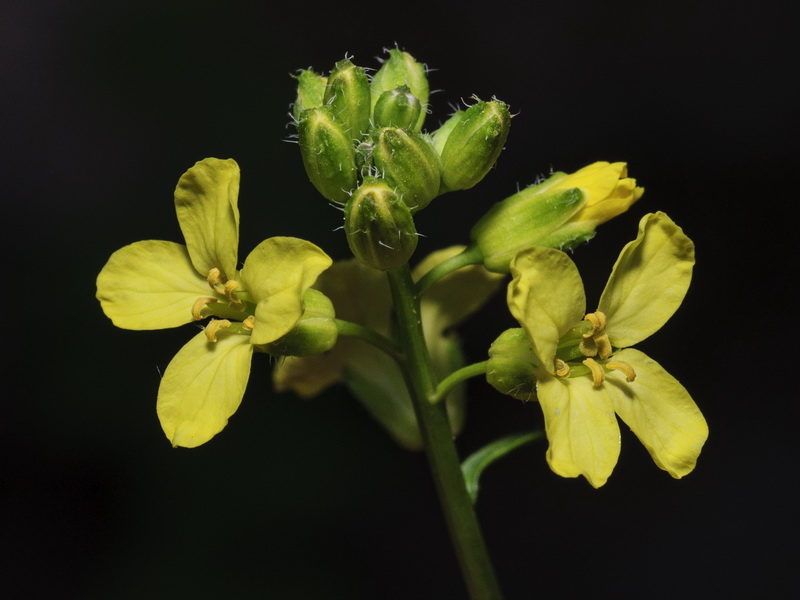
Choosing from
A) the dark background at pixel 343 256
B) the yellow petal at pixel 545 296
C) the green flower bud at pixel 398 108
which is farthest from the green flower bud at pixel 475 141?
the dark background at pixel 343 256

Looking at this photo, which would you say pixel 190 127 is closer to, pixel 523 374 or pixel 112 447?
pixel 112 447

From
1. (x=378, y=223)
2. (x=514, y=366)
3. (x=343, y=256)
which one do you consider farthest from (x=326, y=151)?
(x=343, y=256)

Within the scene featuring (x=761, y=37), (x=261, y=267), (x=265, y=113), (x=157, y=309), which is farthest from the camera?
(x=761, y=37)

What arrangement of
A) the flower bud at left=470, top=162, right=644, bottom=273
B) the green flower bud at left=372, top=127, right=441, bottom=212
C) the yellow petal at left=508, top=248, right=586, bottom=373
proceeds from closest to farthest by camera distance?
1. the yellow petal at left=508, top=248, right=586, bottom=373
2. the green flower bud at left=372, top=127, right=441, bottom=212
3. the flower bud at left=470, top=162, right=644, bottom=273

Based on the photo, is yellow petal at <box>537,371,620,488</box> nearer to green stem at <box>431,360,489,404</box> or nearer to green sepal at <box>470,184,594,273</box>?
green stem at <box>431,360,489,404</box>

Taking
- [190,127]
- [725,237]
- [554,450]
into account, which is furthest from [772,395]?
[554,450]

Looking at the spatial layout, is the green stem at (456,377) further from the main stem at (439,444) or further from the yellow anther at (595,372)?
the yellow anther at (595,372)

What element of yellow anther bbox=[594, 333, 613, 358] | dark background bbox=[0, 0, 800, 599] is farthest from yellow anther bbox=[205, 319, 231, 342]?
dark background bbox=[0, 0, 800, 599]
